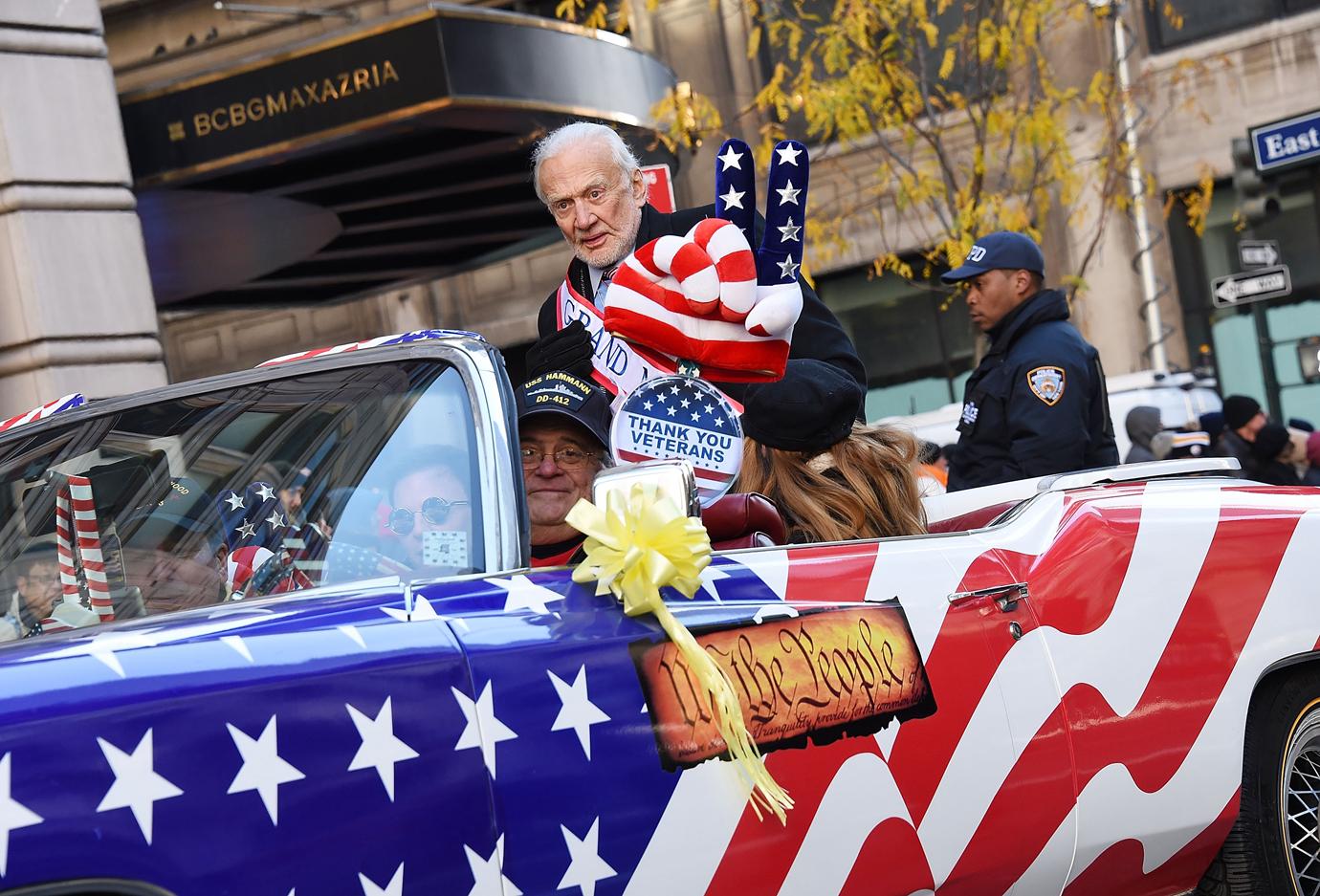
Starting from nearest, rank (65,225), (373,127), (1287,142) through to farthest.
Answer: (65,225) < (1287,142) < (373,127)

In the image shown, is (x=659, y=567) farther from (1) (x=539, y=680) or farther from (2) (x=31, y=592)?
(2) (x=31, y=592)

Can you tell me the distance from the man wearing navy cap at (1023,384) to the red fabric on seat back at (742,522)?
104 inches

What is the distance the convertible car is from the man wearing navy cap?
198 centimetres

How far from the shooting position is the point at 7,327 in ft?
29.7

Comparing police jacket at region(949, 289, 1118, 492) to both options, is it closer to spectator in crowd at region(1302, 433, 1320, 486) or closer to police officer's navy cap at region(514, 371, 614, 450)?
police officer's navy cap at region(514, 371, 614, 450)

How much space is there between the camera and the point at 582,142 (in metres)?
4.09

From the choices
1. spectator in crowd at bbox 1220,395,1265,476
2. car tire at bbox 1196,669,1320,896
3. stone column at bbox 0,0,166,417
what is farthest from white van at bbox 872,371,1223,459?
car tire at bbox 1196,669,1320,896

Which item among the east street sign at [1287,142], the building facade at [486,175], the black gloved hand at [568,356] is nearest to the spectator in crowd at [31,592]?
the black gloved hand at [568,356]

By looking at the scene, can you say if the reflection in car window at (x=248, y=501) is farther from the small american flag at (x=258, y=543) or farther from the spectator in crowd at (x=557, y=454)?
the spectator in crowd at (x=557, y=454)

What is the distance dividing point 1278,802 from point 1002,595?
97cm

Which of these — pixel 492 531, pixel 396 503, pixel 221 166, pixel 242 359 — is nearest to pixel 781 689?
pixel 492 531

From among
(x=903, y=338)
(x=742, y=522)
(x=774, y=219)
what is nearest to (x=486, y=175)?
(x=903, y=338)

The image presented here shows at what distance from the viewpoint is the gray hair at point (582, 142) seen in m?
4.10

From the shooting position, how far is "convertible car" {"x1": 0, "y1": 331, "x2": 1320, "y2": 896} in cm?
200
